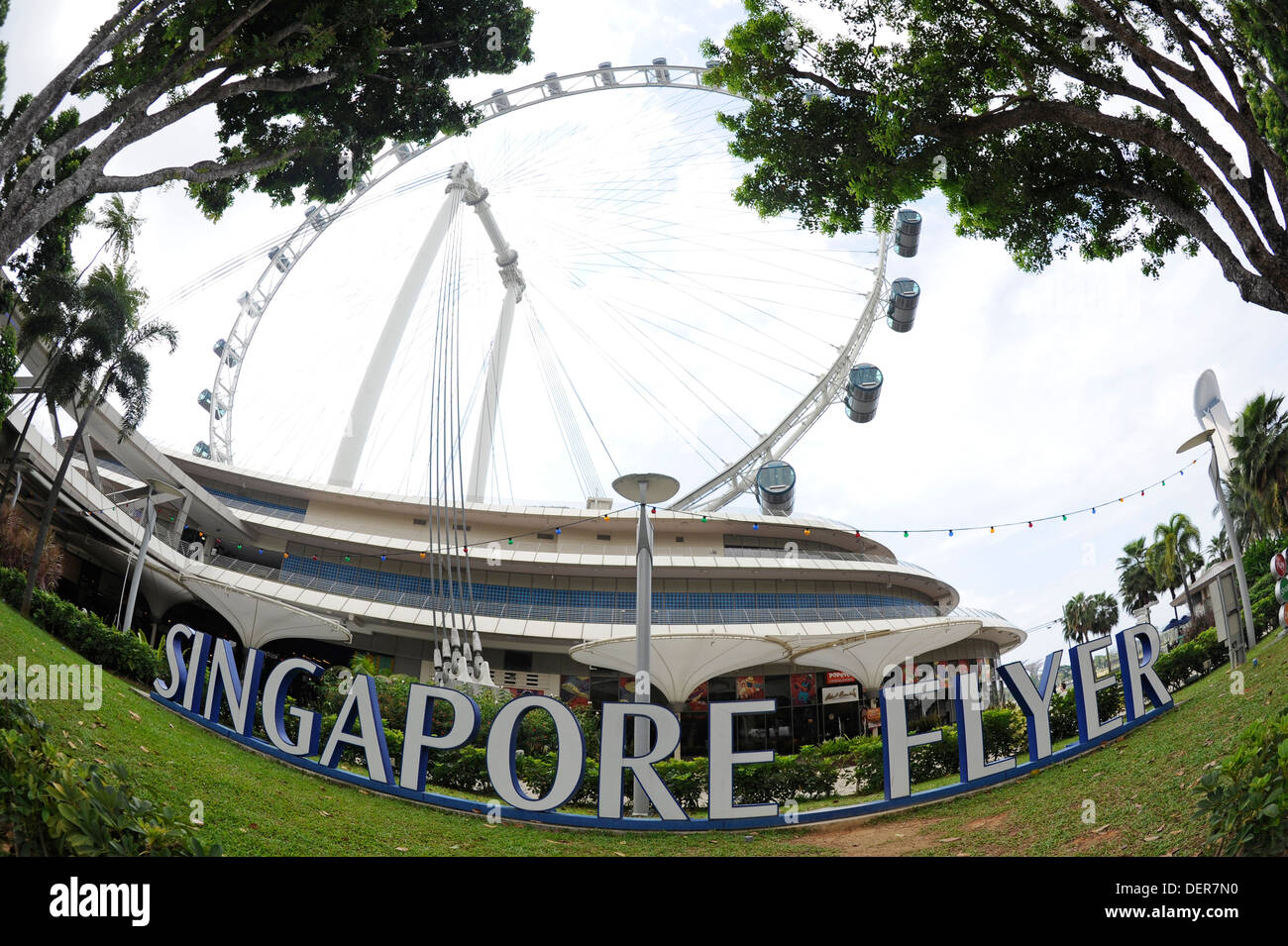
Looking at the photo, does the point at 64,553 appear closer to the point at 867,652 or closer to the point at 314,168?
the point at 314,168

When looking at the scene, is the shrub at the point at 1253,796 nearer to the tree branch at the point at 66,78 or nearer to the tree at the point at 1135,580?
the tree branch at the point at 66,78

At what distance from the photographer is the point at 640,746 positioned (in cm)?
1339

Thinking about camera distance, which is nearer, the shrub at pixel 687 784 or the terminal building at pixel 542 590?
the shrub at pixel 687 784

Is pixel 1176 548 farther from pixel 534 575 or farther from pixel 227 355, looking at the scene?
pixel 227 355

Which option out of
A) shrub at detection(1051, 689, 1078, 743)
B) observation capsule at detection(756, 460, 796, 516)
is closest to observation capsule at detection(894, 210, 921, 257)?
observation capsule at detection(756, 460, 796, 516)

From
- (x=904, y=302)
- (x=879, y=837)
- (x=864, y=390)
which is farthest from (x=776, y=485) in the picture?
(x=879, y=837)

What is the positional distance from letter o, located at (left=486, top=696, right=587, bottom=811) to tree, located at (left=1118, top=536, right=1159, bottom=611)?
5118 centimetres

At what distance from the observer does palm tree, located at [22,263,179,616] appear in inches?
928

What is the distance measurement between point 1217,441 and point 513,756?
18.0 meters

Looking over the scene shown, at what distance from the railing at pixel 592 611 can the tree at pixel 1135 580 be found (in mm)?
22748

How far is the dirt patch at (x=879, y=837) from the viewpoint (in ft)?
40.5

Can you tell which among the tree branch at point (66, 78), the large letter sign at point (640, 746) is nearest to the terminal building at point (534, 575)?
the large letter sign at point (640, 746)
